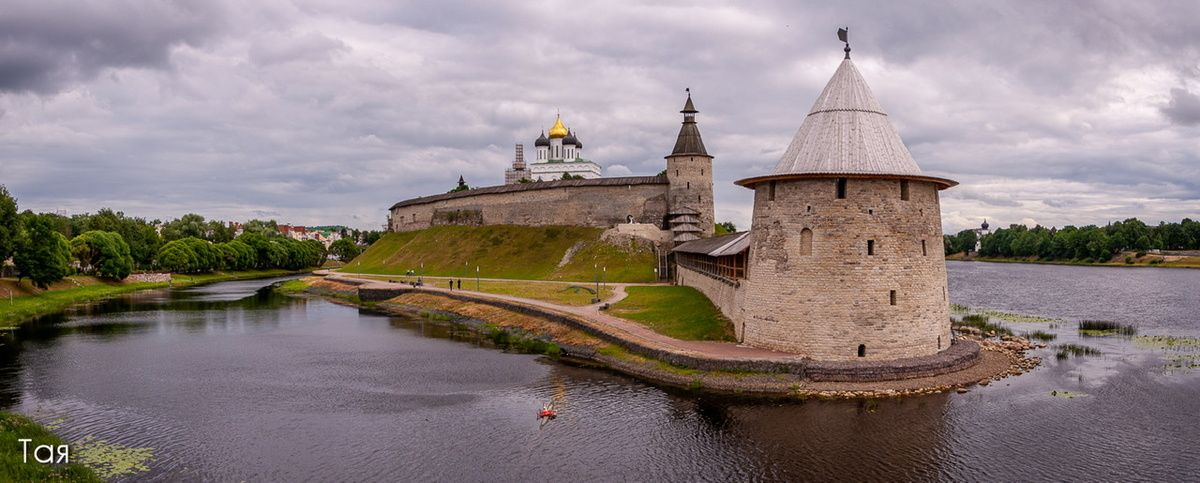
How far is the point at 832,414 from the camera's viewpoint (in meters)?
18.3

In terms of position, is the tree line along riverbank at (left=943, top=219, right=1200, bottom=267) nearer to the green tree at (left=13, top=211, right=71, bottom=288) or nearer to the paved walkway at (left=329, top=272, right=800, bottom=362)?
the paved walkway at (left=329, top=272, right=800, bottom=362)

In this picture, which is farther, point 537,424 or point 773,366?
point 773,366

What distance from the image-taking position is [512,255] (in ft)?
197

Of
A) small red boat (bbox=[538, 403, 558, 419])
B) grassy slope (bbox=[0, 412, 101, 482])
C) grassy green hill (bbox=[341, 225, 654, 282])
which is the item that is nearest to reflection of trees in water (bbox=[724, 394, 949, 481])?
small red boat (bbox=[538, 403, 558, 419])

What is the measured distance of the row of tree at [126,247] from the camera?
4644 cm

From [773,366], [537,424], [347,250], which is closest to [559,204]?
[773,366]

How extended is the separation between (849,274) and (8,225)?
4641 centimetres

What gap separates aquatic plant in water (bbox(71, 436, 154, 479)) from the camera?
48.8 feet

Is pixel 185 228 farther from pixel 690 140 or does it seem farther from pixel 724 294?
pixel 724 294

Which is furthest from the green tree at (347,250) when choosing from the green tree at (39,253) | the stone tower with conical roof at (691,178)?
the stone tower with conical roof at (691,178)

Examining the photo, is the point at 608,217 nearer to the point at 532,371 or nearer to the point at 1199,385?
the point at 532,371

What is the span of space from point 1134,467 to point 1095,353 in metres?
14.0

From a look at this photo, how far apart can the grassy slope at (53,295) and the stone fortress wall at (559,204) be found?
26.5 m

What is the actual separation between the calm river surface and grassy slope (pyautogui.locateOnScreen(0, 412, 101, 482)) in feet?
2.66
